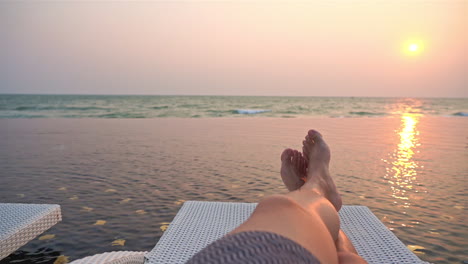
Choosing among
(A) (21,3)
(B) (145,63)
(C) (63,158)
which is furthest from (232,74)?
(C) (63,158)

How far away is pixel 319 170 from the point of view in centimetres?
182

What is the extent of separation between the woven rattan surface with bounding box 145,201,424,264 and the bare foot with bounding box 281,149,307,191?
280 millimetres

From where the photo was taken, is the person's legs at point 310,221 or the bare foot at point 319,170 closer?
the person's legs at point 310,221

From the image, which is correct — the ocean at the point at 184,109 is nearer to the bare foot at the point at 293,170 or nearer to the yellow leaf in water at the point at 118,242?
the yellow leaf in water at the point at 118,242

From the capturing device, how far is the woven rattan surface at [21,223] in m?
1.62

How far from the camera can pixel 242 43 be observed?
17.3 m

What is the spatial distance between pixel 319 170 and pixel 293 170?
0.86 feet

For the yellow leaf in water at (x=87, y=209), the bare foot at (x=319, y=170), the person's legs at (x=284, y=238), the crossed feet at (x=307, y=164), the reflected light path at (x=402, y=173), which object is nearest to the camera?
the person's legs at (x=284, y=238)

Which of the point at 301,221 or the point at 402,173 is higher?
the point at 301,221

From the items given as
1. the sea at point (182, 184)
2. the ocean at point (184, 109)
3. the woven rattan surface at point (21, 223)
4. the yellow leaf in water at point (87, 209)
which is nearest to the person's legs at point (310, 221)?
the sea at point (182, 184)

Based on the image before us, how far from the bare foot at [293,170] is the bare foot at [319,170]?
0.06 m

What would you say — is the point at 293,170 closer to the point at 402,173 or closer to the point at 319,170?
the point at 319,170

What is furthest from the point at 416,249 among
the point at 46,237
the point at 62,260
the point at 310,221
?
the point at 46,237

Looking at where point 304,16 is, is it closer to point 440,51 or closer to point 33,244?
point 440,51
